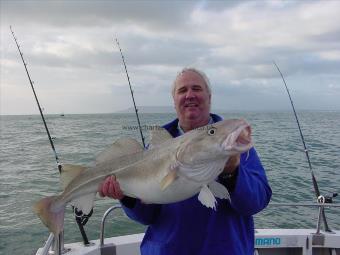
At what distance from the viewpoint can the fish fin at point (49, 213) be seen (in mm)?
3607

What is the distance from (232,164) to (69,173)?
159cm

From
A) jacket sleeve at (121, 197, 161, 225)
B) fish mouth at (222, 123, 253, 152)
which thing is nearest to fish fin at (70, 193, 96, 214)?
jacket sleeve at (121, 197, 161, 225)

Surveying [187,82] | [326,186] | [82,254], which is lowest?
[326,186]

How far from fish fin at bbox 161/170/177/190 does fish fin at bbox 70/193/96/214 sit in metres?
0.91

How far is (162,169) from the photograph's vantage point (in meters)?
3.20

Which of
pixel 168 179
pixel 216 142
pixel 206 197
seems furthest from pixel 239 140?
pixel 168 179

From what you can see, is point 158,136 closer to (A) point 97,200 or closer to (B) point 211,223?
(B) point 211,223

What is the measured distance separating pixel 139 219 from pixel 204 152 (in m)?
1.10

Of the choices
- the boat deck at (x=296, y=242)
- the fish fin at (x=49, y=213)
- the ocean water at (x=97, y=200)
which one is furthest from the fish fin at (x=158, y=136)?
the boat deck at (x=296, y=242)

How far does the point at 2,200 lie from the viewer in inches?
552

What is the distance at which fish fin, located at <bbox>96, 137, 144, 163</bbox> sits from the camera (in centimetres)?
362

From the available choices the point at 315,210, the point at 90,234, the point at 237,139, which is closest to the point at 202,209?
the point at 237,139

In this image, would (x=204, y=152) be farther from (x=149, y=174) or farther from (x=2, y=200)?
(x=2, y=200)

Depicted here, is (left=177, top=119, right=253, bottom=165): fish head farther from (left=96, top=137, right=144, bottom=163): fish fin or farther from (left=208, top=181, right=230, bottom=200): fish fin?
(left=96, top=137, right=144, bottom=163): fish fin
